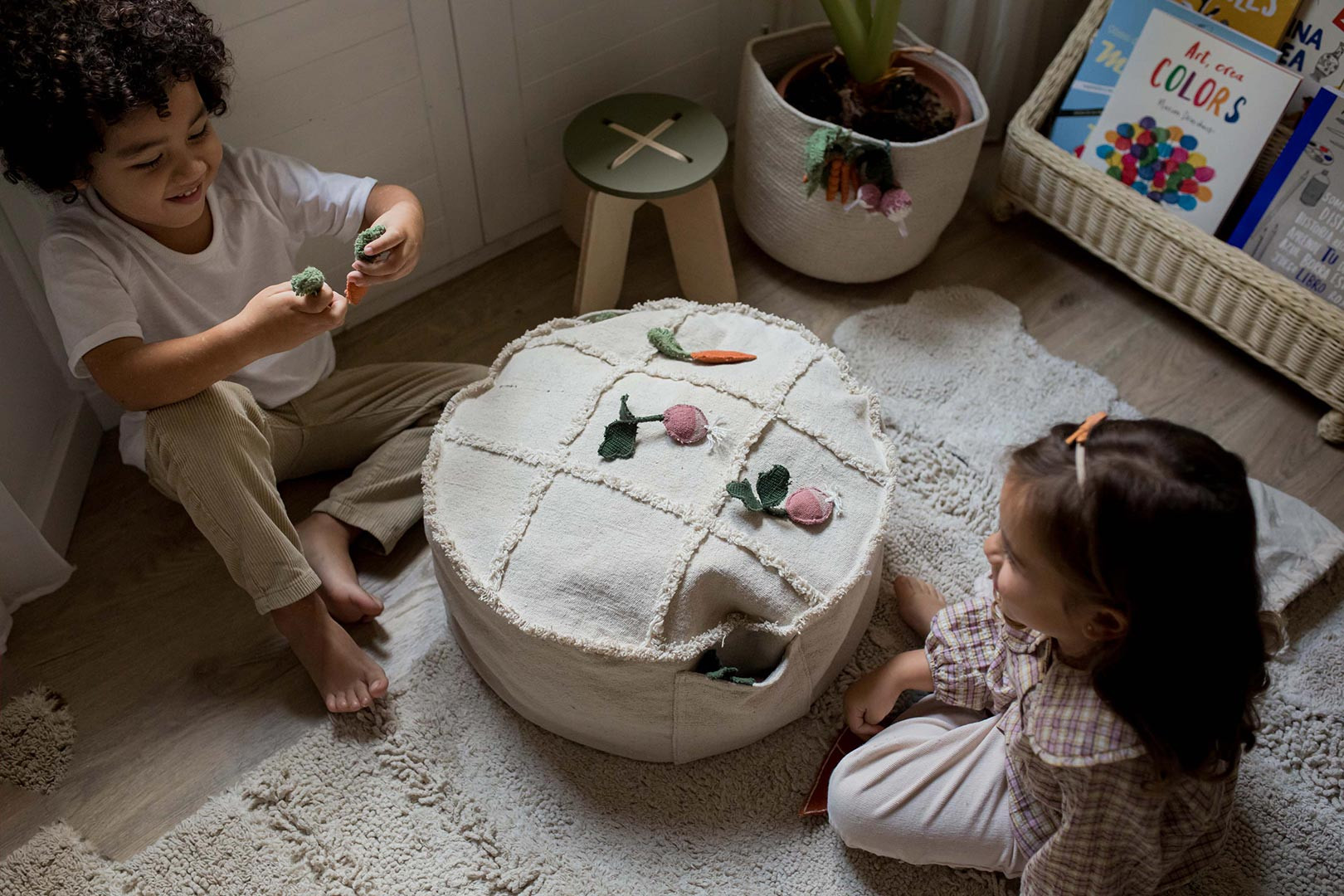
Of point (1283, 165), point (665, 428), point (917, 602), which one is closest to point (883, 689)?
point (917, 602)

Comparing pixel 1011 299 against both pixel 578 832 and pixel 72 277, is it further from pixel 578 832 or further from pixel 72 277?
pixel 72 277

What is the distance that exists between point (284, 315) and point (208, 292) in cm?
18

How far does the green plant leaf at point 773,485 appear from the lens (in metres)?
1.16

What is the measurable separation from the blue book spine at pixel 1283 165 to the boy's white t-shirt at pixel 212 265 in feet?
4.05

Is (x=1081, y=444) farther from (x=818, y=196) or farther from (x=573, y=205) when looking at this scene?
(x=573, y=205)

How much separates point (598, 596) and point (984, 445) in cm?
69

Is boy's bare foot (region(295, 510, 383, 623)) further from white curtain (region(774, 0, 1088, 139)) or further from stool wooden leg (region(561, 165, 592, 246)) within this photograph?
white curtain (region(774, 0, 1088, 139))

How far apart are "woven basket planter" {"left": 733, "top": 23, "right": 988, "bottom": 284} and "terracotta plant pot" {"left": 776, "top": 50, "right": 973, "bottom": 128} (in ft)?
0.05

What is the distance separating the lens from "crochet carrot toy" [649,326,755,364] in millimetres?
1294

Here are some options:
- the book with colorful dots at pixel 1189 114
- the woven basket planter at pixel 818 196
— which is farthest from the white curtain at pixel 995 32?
the book with colorful dots at pixel 1189 114

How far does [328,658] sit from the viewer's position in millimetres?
1254

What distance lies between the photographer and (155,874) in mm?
1146

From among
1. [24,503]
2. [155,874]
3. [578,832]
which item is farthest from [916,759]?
[24,503]

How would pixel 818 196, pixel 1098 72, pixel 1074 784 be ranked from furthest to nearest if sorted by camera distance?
pixel 1098 72, pixel 818 196, pixel 1074 784
